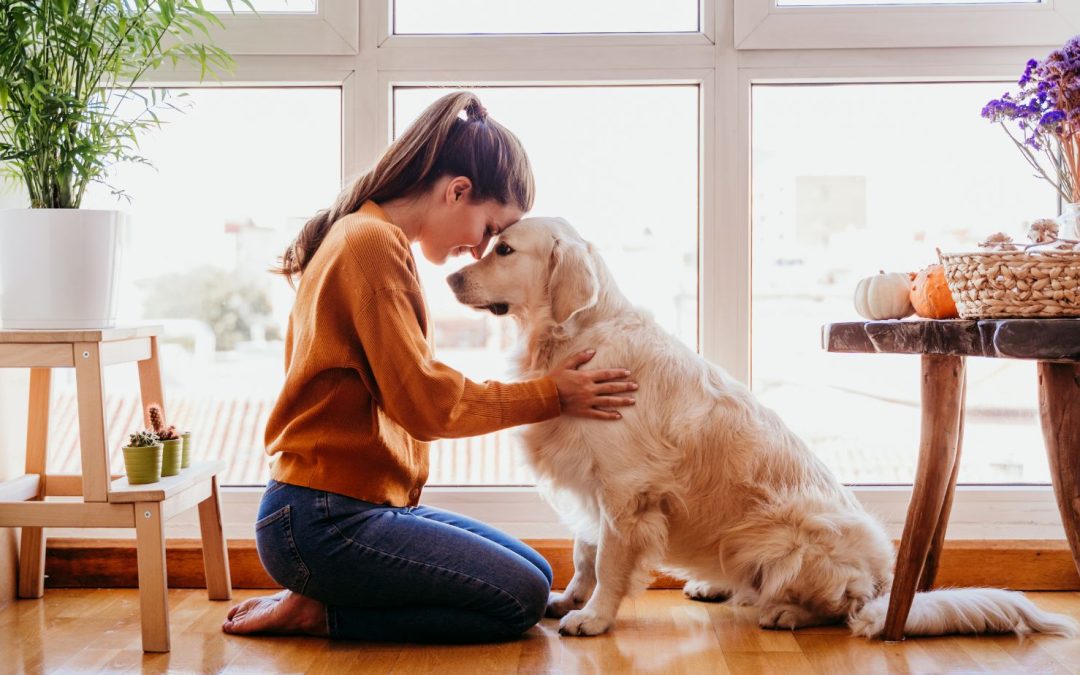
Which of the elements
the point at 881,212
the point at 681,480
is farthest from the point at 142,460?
the point at 881,212

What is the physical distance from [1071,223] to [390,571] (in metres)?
1.63

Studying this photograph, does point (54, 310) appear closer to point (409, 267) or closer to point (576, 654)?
point (409, 267)

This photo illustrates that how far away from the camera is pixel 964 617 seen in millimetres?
2127

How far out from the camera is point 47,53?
2.10 m

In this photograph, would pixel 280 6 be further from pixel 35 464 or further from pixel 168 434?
pixel 35 464

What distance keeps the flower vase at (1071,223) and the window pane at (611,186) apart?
3.15 feet

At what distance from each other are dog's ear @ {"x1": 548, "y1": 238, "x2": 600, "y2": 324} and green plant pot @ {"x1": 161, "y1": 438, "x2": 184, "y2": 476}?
3.07ft

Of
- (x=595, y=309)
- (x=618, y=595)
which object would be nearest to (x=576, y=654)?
(x=618, y=595)

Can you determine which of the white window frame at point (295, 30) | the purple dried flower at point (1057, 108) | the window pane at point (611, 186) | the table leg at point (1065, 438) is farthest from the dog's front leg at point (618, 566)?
the white window frame at point (295, 30)

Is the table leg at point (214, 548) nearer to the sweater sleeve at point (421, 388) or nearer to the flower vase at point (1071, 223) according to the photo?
the sweater sleeve at point (421, 388)

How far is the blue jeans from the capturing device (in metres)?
2.03

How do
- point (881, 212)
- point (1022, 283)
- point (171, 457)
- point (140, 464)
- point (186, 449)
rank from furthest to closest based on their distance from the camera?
point (881, 212) < point (186, 449) < point (171, 457) < point (140, 464) < point (1022, 283)

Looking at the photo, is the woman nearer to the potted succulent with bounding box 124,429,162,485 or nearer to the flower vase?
the potted succulent with bounding box 124,429,162,485

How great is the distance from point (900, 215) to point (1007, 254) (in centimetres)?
107
